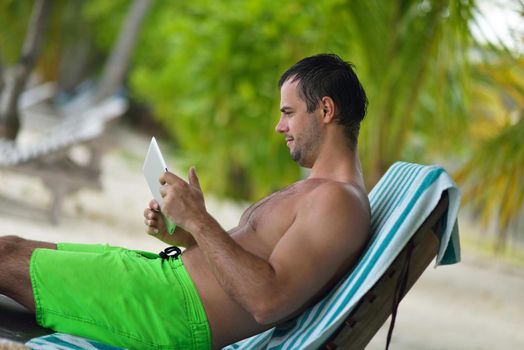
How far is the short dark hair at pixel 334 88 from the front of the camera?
8.72 feet

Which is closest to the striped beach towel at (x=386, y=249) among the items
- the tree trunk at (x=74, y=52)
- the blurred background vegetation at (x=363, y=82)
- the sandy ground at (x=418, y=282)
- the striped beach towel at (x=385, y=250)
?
the striped beach towel at (x=385, y=250)

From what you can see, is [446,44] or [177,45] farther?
[177,45]

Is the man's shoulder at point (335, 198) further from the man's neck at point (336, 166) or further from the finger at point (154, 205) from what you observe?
the finger at point (154, 205)

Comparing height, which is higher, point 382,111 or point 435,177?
point 382,111

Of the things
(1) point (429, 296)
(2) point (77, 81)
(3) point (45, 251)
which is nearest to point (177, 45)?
(1) point (429, 296)

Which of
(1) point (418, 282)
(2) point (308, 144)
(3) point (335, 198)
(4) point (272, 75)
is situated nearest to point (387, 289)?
(3) point (335, 198)

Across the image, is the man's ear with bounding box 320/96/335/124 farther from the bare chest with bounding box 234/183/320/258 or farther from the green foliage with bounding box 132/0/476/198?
the green foliage with bounding box 132/0/476/198

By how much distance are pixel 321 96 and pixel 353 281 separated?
1.67ft

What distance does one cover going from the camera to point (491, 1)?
650 centimetres

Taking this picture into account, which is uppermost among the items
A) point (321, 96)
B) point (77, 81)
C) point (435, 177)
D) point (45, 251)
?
point (77, 81)

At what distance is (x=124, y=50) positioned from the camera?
63.7ft

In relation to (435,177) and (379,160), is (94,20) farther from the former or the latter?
(435,177)

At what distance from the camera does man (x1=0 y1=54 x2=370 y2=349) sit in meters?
2.54

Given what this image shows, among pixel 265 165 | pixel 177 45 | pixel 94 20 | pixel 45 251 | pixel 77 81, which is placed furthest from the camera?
pixel 77 81
